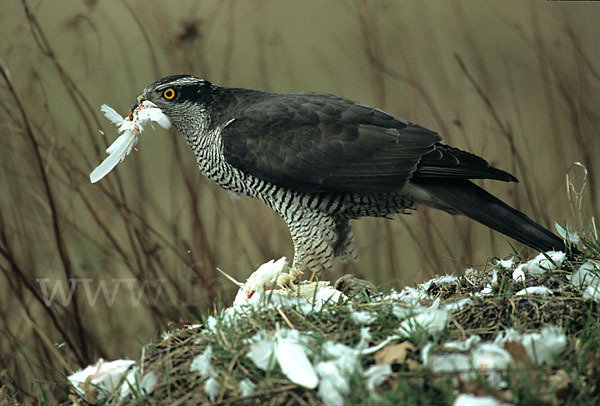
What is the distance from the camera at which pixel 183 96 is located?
178 inches

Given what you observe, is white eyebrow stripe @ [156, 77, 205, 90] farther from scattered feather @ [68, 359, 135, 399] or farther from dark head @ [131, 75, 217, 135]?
scattered feather @ [68, 359, 135, 399]

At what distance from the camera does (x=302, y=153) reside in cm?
411

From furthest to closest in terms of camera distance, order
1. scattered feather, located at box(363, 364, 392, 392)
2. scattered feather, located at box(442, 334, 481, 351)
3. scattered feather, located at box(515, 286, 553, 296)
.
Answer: scattered feather, located at box(515, 286, 553, 296) → scattered feather, located at box(442, 334, 481, 351) → scattered feather, located at box(363, 364, 392, 392)

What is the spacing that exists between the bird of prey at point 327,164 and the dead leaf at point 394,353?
1.60m

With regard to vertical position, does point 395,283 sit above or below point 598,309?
below

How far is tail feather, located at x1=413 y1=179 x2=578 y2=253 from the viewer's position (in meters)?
3.62

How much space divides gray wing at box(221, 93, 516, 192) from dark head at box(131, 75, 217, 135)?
34 cm

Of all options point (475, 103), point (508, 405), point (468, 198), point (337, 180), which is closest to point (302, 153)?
point (337, 180)

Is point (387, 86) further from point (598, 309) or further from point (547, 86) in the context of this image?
point (598, 309)

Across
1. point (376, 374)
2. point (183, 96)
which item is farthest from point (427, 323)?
point (183, 96)

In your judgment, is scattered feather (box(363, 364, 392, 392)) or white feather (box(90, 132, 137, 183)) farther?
white feather (box(90, 132, 137, 183))

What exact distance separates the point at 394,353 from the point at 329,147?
1.96 meters

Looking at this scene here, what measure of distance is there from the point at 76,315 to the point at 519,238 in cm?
269

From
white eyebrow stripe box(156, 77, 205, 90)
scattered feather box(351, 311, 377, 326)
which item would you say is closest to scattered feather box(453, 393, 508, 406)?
scattered feather box(351, 311, 377, 326)
